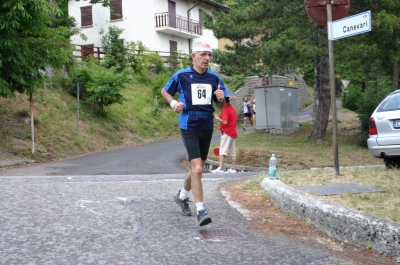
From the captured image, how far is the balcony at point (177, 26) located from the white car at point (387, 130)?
30413 millimetres

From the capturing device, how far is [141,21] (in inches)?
1528

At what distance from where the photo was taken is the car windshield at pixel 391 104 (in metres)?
9.59

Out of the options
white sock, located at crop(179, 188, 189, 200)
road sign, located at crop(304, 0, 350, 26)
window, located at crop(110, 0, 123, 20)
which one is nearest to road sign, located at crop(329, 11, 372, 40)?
road sign, located at crop(304, 0, 350, 26)

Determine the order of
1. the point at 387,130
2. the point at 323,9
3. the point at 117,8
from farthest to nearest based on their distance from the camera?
the point at 117,8 < the point at 387,130 < the point at 323,9

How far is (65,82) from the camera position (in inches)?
1004

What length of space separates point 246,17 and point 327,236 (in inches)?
668

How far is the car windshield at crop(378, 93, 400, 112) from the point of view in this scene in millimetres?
9586

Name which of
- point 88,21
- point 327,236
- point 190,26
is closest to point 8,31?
point 327,236

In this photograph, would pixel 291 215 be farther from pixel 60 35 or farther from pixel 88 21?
pixel 88 21

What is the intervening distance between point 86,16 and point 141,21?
4.70m

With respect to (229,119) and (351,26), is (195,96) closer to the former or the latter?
(351,26)

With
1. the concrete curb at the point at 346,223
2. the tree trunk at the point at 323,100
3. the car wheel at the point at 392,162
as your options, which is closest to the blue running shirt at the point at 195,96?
the concrete curb at the point at 346,223

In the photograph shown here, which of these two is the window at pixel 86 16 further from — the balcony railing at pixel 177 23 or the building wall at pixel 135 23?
the balcony railing at pixel 177 23

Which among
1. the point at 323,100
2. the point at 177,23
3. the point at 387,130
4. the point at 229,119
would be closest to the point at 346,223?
the point at 387,130
